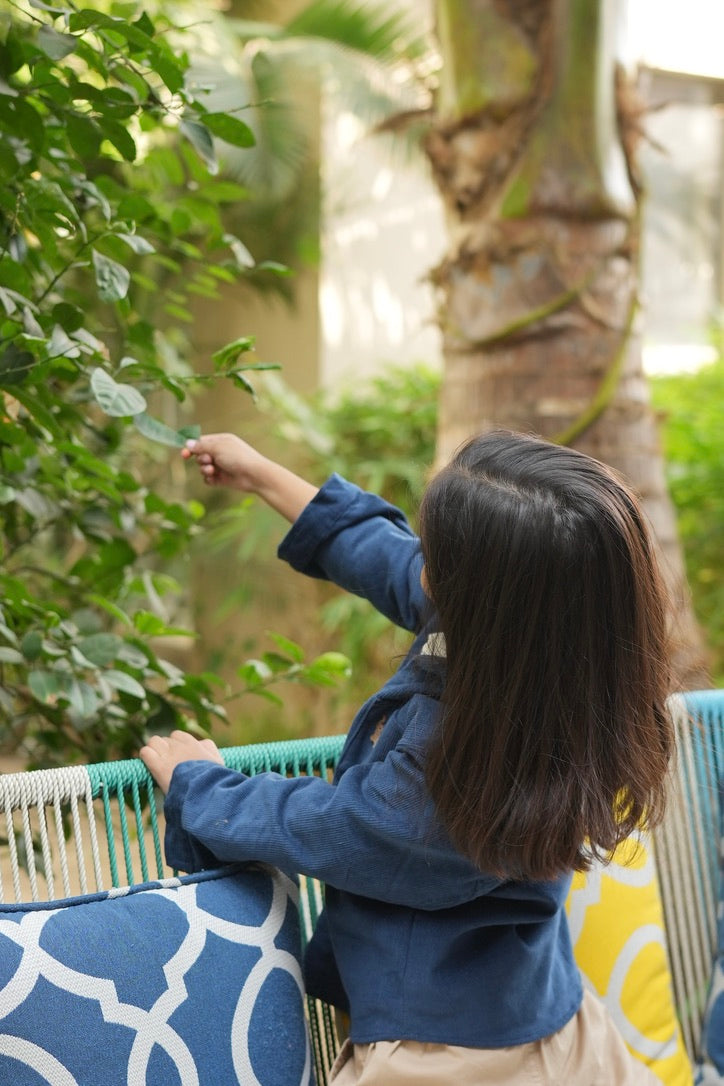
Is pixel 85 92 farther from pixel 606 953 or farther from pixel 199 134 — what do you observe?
pixel 606 953

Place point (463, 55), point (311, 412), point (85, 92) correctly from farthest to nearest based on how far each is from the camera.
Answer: point (311, 412)
point (463, 55)
point (85, 92)

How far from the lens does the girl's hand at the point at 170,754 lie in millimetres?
1186

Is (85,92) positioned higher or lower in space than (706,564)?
higher

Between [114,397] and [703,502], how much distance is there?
2.42 metres

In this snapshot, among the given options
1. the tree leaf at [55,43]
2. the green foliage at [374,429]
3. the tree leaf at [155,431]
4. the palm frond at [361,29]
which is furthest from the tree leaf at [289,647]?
the palm frond at [361,29]

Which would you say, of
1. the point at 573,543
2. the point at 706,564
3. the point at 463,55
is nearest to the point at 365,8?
the point at 463,55

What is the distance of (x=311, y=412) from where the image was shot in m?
3.62

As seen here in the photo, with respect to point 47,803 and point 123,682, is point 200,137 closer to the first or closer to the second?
point 123,682

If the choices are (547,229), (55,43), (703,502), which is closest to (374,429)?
(703,502)

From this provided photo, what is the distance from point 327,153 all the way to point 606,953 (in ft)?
11.4

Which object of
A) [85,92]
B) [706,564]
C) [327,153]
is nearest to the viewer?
[85,92]

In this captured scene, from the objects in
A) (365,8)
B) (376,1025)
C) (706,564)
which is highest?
(365,8)

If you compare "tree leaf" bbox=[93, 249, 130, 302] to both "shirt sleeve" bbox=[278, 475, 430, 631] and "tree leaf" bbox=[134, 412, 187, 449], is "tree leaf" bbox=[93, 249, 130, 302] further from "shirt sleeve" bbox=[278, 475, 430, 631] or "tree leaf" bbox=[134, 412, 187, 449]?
"shirt sleeve" bbox=[278, 475, 430, 631]

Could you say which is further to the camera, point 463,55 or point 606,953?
point 463,55
